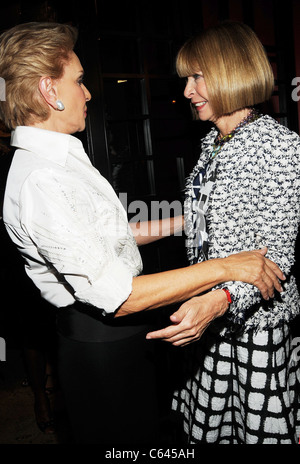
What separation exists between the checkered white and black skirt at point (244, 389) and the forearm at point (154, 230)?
0.56 meters

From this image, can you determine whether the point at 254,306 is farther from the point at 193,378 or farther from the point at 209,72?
the point at 209,72

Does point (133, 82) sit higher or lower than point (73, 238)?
higher

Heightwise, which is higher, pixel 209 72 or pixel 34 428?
pixel 209 72

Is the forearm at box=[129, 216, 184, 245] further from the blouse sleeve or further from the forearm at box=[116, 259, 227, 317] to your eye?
the blouse sleeve

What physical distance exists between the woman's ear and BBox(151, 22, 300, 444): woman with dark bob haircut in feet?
2.15

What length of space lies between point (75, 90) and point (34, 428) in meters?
2.41

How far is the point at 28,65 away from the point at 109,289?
2.37ft

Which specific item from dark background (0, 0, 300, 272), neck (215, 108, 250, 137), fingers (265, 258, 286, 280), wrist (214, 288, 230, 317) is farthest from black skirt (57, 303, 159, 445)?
dark background (0, 0, 300, 272)

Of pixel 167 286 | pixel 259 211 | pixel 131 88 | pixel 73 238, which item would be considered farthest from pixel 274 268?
pixel 131 88

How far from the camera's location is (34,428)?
2773mm

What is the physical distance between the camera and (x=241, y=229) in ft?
4.82

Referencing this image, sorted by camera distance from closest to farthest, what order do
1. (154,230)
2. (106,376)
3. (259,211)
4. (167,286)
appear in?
(167,286), (106,376), (259,211), (154,230)

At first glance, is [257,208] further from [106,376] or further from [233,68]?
[106,376]
